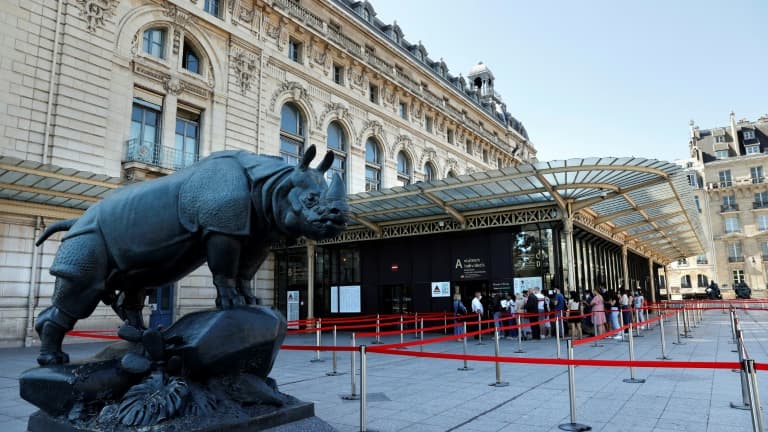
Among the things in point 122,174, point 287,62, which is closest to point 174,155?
point 122,174

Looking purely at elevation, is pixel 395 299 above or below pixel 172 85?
below

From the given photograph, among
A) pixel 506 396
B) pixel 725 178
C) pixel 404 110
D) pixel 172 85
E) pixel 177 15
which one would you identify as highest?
pixel 725 178

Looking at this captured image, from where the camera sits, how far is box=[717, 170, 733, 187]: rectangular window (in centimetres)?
6088

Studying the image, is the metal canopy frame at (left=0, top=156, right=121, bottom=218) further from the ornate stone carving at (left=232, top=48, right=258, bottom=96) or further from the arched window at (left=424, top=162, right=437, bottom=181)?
the arched window at (left=424, top=162, right=437, bottom=181)

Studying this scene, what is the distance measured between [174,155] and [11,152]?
5.64m

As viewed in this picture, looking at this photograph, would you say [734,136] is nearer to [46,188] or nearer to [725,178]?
[725,178]

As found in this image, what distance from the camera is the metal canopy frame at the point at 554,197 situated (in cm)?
1477

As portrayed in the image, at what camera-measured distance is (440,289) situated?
2100 centimetres

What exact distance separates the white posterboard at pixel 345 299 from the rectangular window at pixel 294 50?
12092mm

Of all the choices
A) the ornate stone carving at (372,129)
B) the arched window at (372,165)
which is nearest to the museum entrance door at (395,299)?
the arched window at (372,165)

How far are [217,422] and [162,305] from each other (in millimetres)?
18177

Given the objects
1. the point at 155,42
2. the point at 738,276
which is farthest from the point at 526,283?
the point at 738,276

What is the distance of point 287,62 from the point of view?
25.0 m

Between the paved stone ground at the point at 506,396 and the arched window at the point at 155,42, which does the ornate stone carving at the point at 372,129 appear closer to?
the arched window at the point at 155,42
